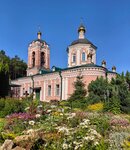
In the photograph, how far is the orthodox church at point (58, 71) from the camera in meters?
34.2

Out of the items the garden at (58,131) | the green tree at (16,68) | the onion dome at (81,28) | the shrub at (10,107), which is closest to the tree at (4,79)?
the garden at (58,131)

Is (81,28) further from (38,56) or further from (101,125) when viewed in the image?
(101,125)

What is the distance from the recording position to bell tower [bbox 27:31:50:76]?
44641 mm

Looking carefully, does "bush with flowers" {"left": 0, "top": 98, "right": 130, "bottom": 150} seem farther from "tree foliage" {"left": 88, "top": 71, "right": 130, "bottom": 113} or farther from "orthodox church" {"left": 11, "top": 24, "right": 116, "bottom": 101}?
"orthodox church" {"left": 11, "top": 24, "right": 116, "bottom": 101}

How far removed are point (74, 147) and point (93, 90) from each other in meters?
23.4

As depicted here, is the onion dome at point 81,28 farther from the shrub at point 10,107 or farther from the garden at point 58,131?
the shrub at point 10,107

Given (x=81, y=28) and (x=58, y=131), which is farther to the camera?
(x=81, y=28)

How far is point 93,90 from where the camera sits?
99.0 feet

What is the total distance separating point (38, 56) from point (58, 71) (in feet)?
27.7

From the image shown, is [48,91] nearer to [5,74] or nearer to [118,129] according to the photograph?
[5,74]

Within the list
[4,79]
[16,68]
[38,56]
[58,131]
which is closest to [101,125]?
[58,131]

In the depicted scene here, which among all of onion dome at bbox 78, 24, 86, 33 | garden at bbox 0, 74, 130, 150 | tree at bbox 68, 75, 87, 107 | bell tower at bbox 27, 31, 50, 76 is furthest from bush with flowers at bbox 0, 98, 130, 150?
bell tower at bbox 27, 31, 50, 76

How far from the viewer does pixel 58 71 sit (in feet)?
122

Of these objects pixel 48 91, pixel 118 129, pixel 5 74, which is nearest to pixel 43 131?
pixel 118 129
